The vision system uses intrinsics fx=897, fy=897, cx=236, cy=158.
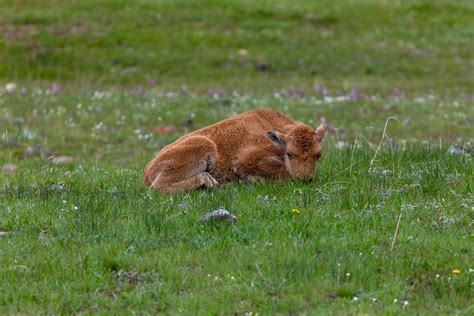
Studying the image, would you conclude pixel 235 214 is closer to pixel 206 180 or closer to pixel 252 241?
pixel 252 241

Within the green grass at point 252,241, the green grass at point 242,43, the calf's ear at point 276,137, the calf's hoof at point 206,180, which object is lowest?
the green grass at point 242,43

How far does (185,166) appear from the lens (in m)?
11.1

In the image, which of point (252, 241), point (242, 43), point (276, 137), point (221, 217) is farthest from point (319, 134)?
point (242, 43)

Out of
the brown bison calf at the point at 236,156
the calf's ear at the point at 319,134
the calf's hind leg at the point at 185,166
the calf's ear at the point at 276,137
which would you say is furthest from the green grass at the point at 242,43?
the calf's hind leg at the point at 185,166

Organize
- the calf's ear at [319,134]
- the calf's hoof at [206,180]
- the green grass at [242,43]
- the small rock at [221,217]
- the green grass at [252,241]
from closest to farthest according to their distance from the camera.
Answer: the green grass at [252,241] < the small rock at [221,217] < the calf's hoof at [206,180] < the calf's ear at [319,134] < the green grass at [242,43]

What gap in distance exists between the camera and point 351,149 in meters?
13.3

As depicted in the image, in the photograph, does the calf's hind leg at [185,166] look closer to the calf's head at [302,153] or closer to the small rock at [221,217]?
the calf's head at [302,153]

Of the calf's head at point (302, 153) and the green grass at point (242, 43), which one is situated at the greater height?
the calf's head at point (302, 153)

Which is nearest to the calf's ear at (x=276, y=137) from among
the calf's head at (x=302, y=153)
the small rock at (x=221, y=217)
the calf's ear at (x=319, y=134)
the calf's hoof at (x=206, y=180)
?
the calf's head at (x=302, y=153)

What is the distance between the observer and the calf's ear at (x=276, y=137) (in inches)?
447

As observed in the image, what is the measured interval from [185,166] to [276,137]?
122 cm

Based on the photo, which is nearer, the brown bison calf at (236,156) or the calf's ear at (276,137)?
the brown bison calf at (236,156)

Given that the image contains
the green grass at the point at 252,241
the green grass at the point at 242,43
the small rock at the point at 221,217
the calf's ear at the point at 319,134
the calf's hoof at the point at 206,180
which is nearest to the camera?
the green grass at the point at 252,241

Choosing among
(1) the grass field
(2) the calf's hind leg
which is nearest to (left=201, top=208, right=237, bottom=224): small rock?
(1) the grass field
